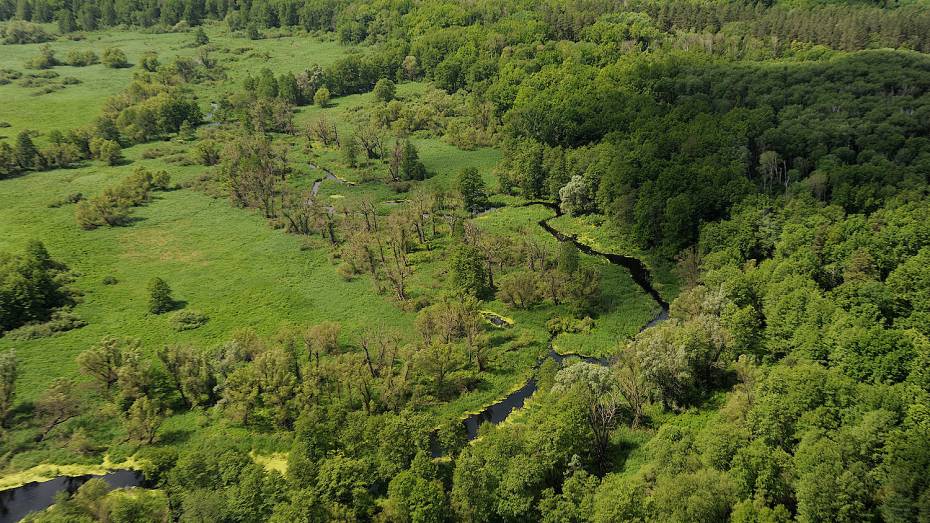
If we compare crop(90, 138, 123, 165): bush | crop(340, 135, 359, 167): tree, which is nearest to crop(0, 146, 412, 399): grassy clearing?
crop(90, 138, 123, 165): bush

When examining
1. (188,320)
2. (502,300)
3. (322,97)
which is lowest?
(188,320)

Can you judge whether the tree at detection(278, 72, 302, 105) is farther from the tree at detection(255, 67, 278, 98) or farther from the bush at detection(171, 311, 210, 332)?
the bush at detection(171, 311, 210, 332)

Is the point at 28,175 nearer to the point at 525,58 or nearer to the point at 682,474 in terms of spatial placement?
the point at 525,58

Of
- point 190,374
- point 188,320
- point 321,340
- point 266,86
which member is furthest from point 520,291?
point 266,86

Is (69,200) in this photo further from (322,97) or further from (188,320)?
(322,97)

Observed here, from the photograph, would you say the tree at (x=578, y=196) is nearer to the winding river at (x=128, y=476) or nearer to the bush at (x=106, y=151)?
the winding river at (x=128, y=476)

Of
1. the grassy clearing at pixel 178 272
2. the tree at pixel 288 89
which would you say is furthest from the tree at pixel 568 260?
the tree at pixel 288 89
